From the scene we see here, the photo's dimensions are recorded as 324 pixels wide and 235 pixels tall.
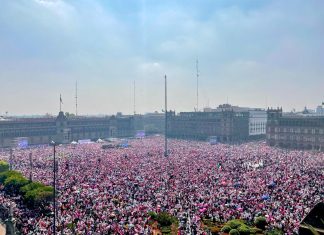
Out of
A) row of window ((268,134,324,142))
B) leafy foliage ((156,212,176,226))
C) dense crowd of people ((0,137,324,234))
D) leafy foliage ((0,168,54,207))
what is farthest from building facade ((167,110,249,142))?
leafy foliage ((156,212,176,226))

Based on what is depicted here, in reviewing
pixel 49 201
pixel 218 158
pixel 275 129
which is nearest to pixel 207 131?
pixel 275 129

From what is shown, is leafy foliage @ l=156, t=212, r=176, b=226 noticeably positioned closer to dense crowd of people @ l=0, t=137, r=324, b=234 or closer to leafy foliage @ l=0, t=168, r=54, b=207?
dense crowd of people @ l=0, t=137, r=324, b=234

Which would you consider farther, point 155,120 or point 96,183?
point 155,120

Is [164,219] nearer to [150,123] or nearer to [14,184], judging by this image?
[14,184]

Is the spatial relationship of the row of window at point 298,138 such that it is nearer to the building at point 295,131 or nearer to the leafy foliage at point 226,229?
the building at point 295,131

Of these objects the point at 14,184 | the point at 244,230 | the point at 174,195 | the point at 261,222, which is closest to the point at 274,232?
the point at 244,230

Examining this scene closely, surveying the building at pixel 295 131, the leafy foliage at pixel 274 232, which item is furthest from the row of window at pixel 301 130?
the leafy foliage at pixel 274 232

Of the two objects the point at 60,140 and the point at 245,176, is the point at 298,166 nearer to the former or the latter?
the point at 245,176
